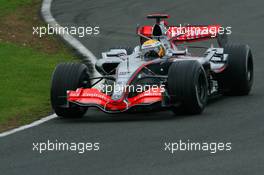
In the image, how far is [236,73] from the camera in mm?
16453

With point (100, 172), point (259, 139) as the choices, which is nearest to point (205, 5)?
point (259, 139)

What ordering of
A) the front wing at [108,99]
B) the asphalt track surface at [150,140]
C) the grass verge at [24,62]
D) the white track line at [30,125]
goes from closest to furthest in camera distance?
the asphalt track surface at [150,140]
the white track line at [30,125]
the front wing at [108,99]
the grass verge at [24,62]

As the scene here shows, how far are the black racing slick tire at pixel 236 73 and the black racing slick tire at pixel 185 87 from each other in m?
2.07

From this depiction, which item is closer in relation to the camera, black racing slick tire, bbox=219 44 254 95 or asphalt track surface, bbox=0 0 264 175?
asphalt track surface, bbox=0 0 264 175

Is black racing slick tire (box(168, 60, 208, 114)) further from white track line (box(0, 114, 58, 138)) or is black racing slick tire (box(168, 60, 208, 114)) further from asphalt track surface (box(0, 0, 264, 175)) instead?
white track line (box(0, 114, 58, 138))

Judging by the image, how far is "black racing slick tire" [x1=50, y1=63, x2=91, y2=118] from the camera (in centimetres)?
1463

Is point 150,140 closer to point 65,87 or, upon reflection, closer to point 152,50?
point 65,87

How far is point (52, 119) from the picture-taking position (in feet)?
48.4

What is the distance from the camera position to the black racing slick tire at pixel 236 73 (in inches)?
647

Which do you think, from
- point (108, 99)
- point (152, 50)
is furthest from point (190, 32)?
point (108, 99)

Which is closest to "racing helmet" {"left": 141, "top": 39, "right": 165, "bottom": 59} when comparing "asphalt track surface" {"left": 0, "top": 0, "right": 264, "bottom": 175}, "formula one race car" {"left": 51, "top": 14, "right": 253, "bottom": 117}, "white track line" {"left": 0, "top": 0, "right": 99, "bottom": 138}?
"formula one race car" {"left": 51, "top": 14, "right": 253, "bottom": 117}

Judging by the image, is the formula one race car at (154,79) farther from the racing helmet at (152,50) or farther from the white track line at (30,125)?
the white track line at (30,125)

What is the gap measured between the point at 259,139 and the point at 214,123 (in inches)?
55.5

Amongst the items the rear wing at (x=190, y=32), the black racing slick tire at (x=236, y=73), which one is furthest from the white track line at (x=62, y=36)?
the black racing slick tire at (x=236, y=73)
